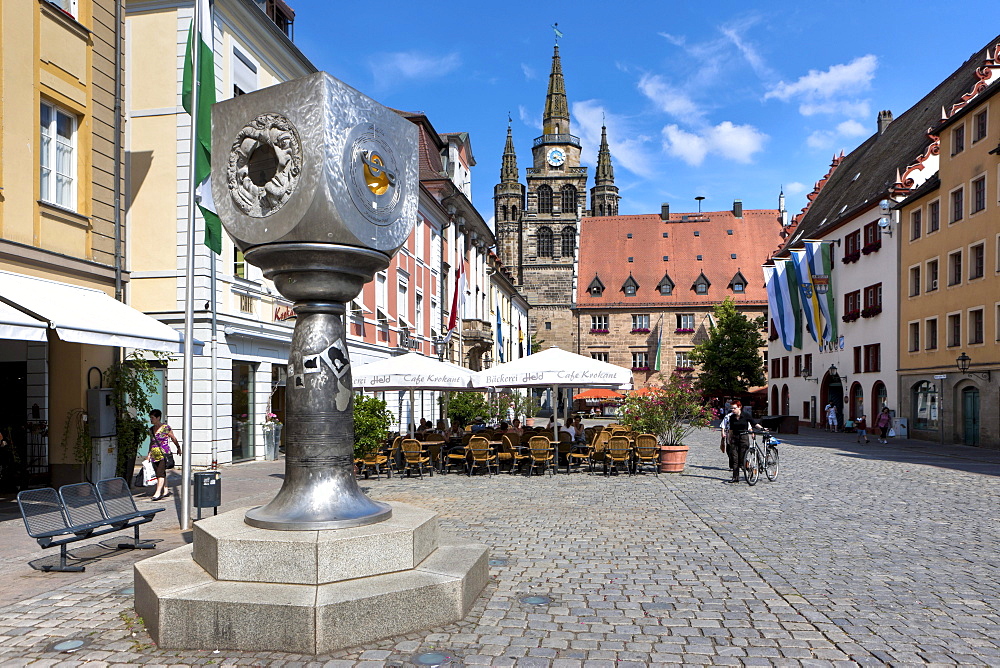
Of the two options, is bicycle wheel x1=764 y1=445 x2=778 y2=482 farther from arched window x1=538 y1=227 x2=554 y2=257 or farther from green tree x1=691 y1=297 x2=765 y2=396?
arched window x1=538 y1=227 x2=554 y2=257

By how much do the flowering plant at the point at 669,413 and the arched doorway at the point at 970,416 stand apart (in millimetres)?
15179

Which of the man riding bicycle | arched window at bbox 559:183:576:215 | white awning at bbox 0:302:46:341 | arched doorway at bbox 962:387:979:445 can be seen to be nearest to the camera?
white awning at bbox 0:302:46:341

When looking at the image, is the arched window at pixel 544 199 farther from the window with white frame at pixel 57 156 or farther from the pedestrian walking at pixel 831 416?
the window with white frame at pixel 57 156

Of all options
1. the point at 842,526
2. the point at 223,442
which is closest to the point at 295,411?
the point at 842,526

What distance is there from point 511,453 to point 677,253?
196 feet

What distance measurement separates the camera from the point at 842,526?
10523 millimetres

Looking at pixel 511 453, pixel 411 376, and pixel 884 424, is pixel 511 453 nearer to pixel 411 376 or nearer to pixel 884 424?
pixel 411 376

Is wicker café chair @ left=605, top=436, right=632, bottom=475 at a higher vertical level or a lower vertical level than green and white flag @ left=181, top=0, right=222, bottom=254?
lower

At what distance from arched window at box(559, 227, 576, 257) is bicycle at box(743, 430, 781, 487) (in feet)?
234

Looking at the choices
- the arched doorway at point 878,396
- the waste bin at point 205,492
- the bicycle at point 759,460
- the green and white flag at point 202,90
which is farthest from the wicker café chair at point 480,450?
the arched doorway at point 878,396

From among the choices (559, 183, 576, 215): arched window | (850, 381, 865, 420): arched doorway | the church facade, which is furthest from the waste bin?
(559, 183, 576, 215): arched window

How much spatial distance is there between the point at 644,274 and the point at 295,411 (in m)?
67.8

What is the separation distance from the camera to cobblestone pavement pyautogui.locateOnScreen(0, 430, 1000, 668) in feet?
17.8

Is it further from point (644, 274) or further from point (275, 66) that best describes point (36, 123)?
point (644, 274)
